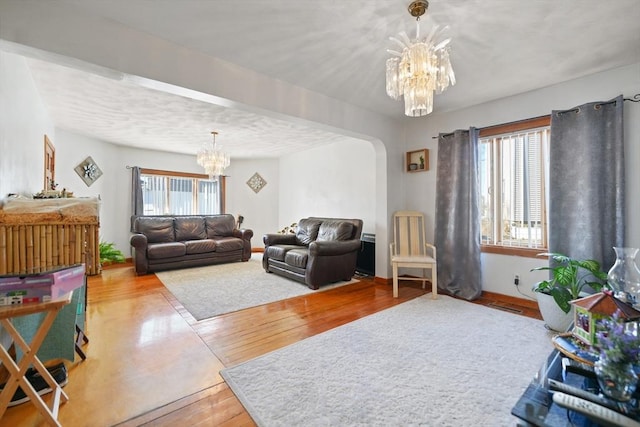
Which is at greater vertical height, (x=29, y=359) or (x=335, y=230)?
(x=335, y=230)

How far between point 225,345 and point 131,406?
2.47 feet

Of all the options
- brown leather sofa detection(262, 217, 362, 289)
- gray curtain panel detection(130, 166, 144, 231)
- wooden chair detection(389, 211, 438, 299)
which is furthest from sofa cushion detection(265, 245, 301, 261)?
gray curtain panel detection(130, 166, 144, 231)

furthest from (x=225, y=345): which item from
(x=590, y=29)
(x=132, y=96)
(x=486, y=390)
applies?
(x=590, y=29)

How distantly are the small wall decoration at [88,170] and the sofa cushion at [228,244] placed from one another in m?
2.61

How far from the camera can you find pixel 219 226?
6.07m

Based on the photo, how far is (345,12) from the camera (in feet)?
6.21

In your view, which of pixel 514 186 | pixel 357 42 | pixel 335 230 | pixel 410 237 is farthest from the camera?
pixel 335 230

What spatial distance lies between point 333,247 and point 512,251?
220 cm

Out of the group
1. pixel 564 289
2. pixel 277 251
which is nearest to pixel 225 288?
pixel 277 251

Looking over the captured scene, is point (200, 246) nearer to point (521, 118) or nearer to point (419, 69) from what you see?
point (419, 69)

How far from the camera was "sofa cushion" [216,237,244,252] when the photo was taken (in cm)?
544

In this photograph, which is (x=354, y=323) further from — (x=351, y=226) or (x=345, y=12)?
(x=345, y=12)

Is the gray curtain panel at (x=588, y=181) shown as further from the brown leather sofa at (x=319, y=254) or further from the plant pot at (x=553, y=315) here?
the brown leather sofa at (x=319, y=254)

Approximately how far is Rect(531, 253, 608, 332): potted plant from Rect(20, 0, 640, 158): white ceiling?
1838 mm
